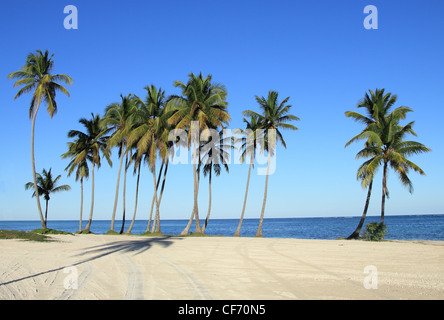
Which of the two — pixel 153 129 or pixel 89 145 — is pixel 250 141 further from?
pixel 89 145

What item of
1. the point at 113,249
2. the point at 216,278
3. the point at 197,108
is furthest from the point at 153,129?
the point at 216,278

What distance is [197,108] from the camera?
31.4 meters

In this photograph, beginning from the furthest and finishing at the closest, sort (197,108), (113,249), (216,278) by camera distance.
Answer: (197,108)
(113,249)
(216,278)

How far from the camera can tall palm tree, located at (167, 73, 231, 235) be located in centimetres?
3059

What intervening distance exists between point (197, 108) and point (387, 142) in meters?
16.0

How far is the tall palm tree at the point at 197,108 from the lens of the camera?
100 ft

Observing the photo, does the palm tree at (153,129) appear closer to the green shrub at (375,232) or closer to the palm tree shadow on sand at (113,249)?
the palm tree shadow on sand at (113,249)

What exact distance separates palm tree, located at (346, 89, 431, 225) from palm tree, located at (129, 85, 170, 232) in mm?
16581

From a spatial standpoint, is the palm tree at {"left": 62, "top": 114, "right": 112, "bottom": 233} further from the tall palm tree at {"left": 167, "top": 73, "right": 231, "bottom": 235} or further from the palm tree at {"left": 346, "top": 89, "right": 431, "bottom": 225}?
the palm tree at {"left": 346, "top": 89, "right": 431, "bottom": 225}

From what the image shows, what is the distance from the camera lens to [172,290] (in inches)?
304

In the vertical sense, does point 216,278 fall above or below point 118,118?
below
